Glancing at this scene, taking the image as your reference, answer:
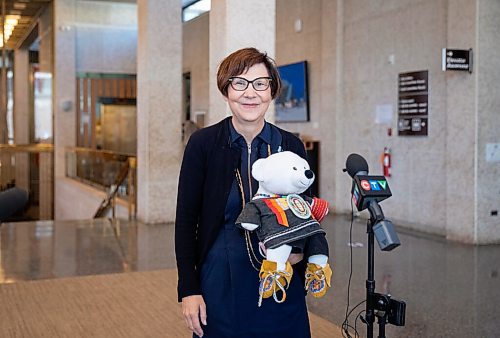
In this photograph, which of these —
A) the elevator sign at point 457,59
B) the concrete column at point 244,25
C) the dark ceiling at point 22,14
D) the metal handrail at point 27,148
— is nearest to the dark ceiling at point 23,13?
the dark ceiling at point 22,14

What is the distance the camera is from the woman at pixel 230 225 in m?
2.06

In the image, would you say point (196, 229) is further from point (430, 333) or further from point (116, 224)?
point (116, 224)

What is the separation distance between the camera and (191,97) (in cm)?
1781

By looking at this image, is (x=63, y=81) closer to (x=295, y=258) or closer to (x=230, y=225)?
(x=230, y=225)

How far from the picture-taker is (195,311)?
82.0 inches

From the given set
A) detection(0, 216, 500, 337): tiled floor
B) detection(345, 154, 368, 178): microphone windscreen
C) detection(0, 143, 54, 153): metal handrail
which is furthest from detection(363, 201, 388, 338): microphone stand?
detection(0, 143, 54, 153): metal handrail

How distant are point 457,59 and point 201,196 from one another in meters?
6.86

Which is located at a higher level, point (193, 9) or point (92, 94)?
point (193, 9)

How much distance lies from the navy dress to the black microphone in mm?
300

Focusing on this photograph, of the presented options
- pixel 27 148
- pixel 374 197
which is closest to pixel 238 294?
pixel 374 197

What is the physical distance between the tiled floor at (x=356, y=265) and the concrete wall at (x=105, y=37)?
8906 millimetres

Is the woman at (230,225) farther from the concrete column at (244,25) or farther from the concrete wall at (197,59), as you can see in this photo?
the concrete wall at (197,59)

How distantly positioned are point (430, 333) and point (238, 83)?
3170 mm

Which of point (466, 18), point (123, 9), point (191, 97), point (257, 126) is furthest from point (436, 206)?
point (123, 9)
